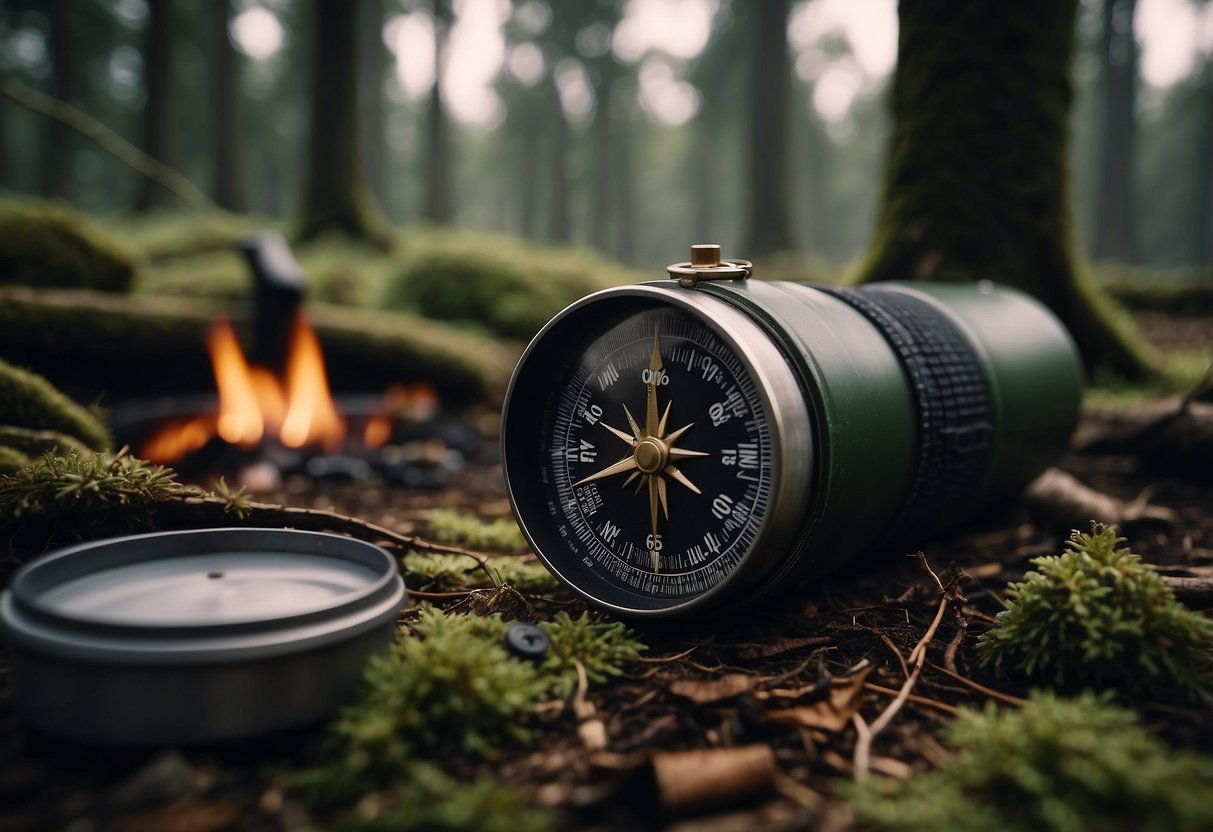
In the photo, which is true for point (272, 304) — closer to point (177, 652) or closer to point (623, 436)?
point (623, 436)

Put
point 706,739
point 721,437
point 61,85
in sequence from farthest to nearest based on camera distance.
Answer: point 61,85, point 721,437, point 706,739

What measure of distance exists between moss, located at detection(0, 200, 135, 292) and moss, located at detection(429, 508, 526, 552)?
16.7 ft

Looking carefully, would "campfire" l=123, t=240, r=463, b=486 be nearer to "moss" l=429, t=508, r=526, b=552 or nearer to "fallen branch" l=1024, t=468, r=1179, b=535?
"moss" l=429, t=508, r=526, b=552

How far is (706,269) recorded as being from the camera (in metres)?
3.02

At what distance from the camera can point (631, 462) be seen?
2.95 meters

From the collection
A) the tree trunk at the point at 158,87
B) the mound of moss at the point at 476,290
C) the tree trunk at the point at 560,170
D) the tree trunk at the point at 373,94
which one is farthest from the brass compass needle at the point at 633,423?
the tree trunk at the point at 560,170

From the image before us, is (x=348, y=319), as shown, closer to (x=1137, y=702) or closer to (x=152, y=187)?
(x=1137, y=702)

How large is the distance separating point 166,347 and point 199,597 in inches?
200

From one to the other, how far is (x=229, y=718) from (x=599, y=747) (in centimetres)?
88

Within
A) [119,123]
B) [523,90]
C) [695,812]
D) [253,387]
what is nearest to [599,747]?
[695,812]

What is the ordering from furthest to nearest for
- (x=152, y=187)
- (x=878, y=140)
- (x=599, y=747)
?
(x=878, y=140), (x=152, y=187), (x=599, y=747)

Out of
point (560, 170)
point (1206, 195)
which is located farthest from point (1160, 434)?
point (1206, 195)

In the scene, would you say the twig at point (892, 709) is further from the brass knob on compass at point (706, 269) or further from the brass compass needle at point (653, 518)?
the brass knob on compass at point (706, 269)

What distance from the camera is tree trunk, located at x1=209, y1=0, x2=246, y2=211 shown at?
22.7m
